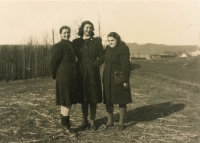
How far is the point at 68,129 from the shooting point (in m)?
4.43

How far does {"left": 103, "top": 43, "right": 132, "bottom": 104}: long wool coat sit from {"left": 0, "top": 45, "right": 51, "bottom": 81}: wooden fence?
9.12 meters

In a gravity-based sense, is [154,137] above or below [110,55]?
below

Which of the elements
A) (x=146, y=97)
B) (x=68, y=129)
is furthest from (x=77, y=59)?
(x=146, y=97)

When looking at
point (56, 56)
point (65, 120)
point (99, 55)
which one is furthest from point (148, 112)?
point (56, 56)

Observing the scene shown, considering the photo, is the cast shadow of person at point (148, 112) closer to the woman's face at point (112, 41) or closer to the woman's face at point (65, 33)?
the woman's face at point (112, 41)

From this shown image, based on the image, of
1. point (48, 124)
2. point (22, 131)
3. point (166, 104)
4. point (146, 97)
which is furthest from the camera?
point (146, 97)

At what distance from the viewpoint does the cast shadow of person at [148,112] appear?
5.38m

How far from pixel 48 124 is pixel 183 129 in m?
2.60

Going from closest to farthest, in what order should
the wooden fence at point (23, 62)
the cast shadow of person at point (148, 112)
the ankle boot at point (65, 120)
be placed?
the ankle boot at point (65, 120), the cast shadow of person at point (148, 112), the wooden fence at point (23, 62)

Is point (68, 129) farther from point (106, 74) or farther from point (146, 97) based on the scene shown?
point (146, 97)

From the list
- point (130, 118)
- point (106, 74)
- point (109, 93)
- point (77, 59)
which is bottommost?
point (130, 118)

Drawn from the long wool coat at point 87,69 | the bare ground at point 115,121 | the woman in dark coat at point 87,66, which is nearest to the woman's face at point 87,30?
the woman in dark coat at point 87,66

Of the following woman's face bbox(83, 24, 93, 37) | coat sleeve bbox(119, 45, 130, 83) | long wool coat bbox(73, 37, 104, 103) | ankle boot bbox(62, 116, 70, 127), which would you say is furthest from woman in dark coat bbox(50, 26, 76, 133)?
coat sleeve bbox(119, 45, 130, 83)

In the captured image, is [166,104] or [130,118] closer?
[130,118]
